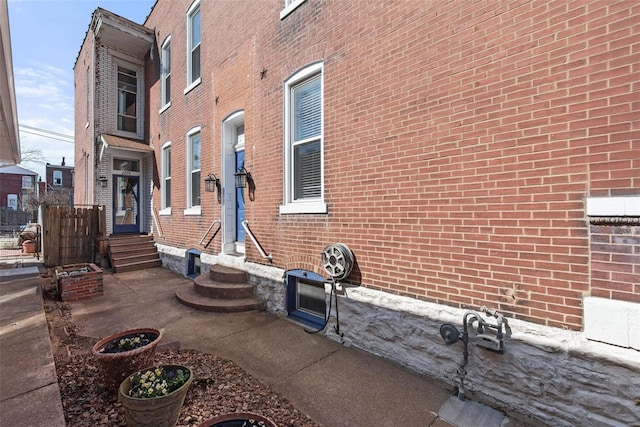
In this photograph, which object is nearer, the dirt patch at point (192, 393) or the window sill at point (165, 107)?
the dirt patch at point (192, 393)

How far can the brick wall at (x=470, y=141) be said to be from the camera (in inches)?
92.8

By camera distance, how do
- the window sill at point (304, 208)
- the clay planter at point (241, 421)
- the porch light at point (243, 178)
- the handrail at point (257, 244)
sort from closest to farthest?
the clay planter at point (241, 421) < the window sill at point (304, 208) < the handrail at point (257, 244) < the porch light at point (243, 178)

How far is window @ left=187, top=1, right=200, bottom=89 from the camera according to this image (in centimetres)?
806

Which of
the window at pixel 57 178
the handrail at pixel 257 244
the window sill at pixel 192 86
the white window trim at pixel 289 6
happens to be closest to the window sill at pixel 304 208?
the handrail at pixel 257 244

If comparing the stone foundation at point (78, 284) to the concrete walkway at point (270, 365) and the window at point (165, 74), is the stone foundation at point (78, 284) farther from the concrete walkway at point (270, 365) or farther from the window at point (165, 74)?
the window at point (165, 74)

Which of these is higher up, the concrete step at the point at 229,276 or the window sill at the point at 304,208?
the window sill at the point at 304,208

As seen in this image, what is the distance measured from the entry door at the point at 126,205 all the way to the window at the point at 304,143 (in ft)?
28.9

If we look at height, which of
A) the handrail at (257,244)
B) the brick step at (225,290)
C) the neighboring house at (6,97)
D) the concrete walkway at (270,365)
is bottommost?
the concrete walkway at (270,365)

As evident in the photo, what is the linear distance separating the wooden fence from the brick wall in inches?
277

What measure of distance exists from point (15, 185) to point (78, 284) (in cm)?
4451

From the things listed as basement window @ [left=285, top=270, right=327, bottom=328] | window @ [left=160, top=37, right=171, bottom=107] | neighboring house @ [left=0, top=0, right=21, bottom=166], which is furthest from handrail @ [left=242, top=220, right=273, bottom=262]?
window @ [left=160, top=37, right=171, bottom=107]

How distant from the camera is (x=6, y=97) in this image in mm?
5691

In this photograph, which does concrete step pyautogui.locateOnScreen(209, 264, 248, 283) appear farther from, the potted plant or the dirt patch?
the potted plant

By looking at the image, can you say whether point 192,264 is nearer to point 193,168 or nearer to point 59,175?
point 193,168
